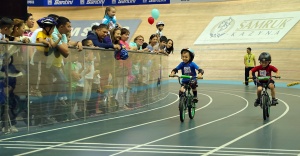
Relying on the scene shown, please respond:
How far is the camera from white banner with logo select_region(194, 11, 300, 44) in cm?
3024

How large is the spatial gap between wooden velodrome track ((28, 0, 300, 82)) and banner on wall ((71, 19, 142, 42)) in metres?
0.48

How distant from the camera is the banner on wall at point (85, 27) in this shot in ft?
120

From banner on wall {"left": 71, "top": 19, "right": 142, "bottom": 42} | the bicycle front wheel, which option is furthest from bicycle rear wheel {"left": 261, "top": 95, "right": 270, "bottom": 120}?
banner on wall {"left": 71, "top": 19, "right": 142, "bottom": 42}

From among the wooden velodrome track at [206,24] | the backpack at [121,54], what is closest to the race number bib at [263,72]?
the backpack at [121,54]

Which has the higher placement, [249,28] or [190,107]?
[249,28]

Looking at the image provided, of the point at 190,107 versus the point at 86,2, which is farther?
the point at 86,2

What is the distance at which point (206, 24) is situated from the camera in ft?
111

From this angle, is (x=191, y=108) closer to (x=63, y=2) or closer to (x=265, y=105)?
(x=265, y=105)

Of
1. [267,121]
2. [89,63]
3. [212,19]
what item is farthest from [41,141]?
[212,19]

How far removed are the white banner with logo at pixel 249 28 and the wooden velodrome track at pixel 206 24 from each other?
1.28 ft

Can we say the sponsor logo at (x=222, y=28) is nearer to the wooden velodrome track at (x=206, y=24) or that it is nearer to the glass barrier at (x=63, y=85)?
the wooden velodrome track at (x=206, y=24)

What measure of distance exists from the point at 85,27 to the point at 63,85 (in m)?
27.9

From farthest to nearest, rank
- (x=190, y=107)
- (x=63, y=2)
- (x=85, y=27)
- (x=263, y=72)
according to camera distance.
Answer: (x=63, y=2), (x=85, y=27), (x=263, y=72), (x=190, y=107)

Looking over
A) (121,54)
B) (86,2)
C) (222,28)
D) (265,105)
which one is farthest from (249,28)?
(265,105)
